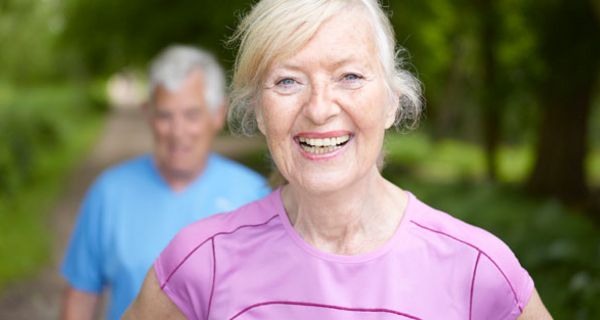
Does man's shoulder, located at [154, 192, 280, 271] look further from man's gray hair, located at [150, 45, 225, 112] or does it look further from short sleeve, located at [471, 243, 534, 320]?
man's gray hair, located at [150, 45, 225, 112]

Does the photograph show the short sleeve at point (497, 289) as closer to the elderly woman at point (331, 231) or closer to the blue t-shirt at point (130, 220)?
the elderly woman at point (331, 231)

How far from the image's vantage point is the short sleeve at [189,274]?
177cm

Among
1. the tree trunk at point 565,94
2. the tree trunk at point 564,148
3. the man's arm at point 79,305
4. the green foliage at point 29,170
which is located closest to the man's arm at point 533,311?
the man's arm at point 79,305

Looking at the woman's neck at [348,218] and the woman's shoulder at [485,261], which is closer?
the woman's shoulder at [485,261]

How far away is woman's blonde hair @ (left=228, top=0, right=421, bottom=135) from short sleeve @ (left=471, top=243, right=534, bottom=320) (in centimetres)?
40

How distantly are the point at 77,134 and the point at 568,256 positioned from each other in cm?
2046

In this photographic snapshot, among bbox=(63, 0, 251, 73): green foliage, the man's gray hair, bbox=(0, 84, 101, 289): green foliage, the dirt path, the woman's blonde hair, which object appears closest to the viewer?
the woman's blonde hair

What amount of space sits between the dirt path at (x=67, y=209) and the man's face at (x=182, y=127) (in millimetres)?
4599

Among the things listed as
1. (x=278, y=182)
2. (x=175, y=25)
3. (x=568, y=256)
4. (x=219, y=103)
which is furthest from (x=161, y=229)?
(x=175, y=25)

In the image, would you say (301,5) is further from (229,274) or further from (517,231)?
(517,231)

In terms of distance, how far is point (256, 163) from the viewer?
16.5 metres

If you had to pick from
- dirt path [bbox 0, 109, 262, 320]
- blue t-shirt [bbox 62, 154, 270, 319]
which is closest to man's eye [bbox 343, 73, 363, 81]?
blue t-shirt [bbox 62, 154, 270, 319]

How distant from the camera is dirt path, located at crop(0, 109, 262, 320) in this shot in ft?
24.3

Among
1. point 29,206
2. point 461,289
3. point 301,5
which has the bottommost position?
point 29,206
